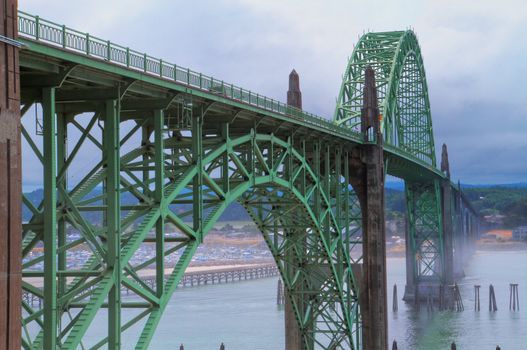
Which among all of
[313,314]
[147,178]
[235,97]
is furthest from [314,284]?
[147,178]

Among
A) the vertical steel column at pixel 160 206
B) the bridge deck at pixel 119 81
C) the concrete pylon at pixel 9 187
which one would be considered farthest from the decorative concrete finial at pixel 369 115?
the concrete pylon at pixel 9 187

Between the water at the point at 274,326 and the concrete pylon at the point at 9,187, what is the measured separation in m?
59.0

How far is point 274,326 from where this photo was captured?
95.2 metres

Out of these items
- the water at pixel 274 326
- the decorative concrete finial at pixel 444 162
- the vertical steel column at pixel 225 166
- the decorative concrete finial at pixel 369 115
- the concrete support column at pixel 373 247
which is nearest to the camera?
the vertical steel column at pixel 225 166

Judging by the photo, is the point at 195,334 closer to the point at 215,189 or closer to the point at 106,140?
the point at 215,189

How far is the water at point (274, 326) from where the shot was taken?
82000mm

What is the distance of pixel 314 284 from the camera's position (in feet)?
182

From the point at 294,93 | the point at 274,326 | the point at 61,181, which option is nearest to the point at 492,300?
the point at 274,326

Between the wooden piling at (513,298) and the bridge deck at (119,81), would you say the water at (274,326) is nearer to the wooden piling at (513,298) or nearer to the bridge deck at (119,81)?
the wooden piling at (513,298)

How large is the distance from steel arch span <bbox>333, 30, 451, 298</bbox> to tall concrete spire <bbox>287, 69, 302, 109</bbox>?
21432 millimetres

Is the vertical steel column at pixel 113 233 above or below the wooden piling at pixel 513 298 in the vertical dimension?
above

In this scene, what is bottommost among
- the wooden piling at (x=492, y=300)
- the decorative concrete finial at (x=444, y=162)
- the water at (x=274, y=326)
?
the water at (x=274, y=326)

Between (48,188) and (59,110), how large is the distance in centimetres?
451

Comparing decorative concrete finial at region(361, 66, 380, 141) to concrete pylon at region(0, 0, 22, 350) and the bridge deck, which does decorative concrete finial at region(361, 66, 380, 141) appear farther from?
concrete pylon at region(0, 0, 22, 350)
